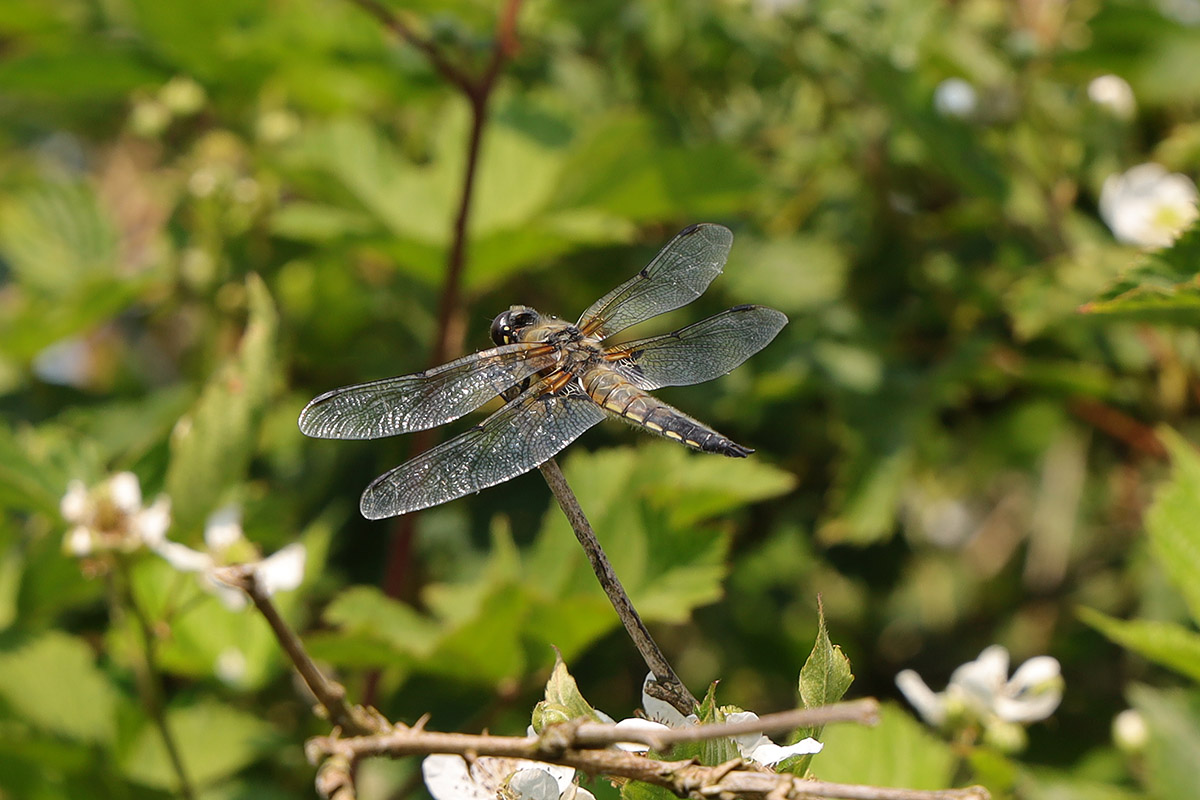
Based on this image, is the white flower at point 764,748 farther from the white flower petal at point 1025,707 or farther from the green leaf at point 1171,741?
the green leaf at point 1171,741

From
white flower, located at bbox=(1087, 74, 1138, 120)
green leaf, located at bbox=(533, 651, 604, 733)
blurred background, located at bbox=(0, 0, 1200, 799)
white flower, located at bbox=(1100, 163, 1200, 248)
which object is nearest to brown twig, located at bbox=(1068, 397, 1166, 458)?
blurred background, located at bbox=(0, 0, 1200, 799)

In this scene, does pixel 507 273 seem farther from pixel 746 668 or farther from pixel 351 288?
pixel 746 668

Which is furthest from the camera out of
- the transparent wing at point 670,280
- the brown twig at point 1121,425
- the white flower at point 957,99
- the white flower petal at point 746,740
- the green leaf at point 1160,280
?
the brown twig at point 1121,425

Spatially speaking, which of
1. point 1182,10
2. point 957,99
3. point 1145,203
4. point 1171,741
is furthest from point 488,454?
point 1182,10

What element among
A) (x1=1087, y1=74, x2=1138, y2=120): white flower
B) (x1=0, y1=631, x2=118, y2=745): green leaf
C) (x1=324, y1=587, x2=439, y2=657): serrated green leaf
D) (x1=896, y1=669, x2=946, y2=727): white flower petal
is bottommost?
(x1=0, y1=631, x2=118, y2=745): green leaf

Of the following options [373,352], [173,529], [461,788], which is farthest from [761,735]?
[373,352]

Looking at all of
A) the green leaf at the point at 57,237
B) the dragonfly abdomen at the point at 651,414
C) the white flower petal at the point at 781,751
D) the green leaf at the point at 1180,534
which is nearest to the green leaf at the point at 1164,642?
the green leaf at the point at 1180,534

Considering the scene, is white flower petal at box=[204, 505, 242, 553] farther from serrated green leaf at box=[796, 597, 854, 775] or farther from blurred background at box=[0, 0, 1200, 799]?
serrated green leaf at box=[796, 597, 854, 775]

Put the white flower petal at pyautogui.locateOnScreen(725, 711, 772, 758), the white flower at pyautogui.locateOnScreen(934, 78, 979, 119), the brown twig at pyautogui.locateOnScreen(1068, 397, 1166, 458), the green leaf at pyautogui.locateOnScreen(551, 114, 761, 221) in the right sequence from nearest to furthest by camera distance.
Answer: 1. the white flower petal at pyautogui.locateOnScreen(725, 711, 772, 758)
2. the green leaf at pyautogui.locateOnScreen(551, 114, 761, 221)
3. the white flower at pyautogui.locateOnScreen(934, 78, 979, 119)
4. the brown twig at pyautogui.locateOnScreen(1068, 397, 1166, 458)
